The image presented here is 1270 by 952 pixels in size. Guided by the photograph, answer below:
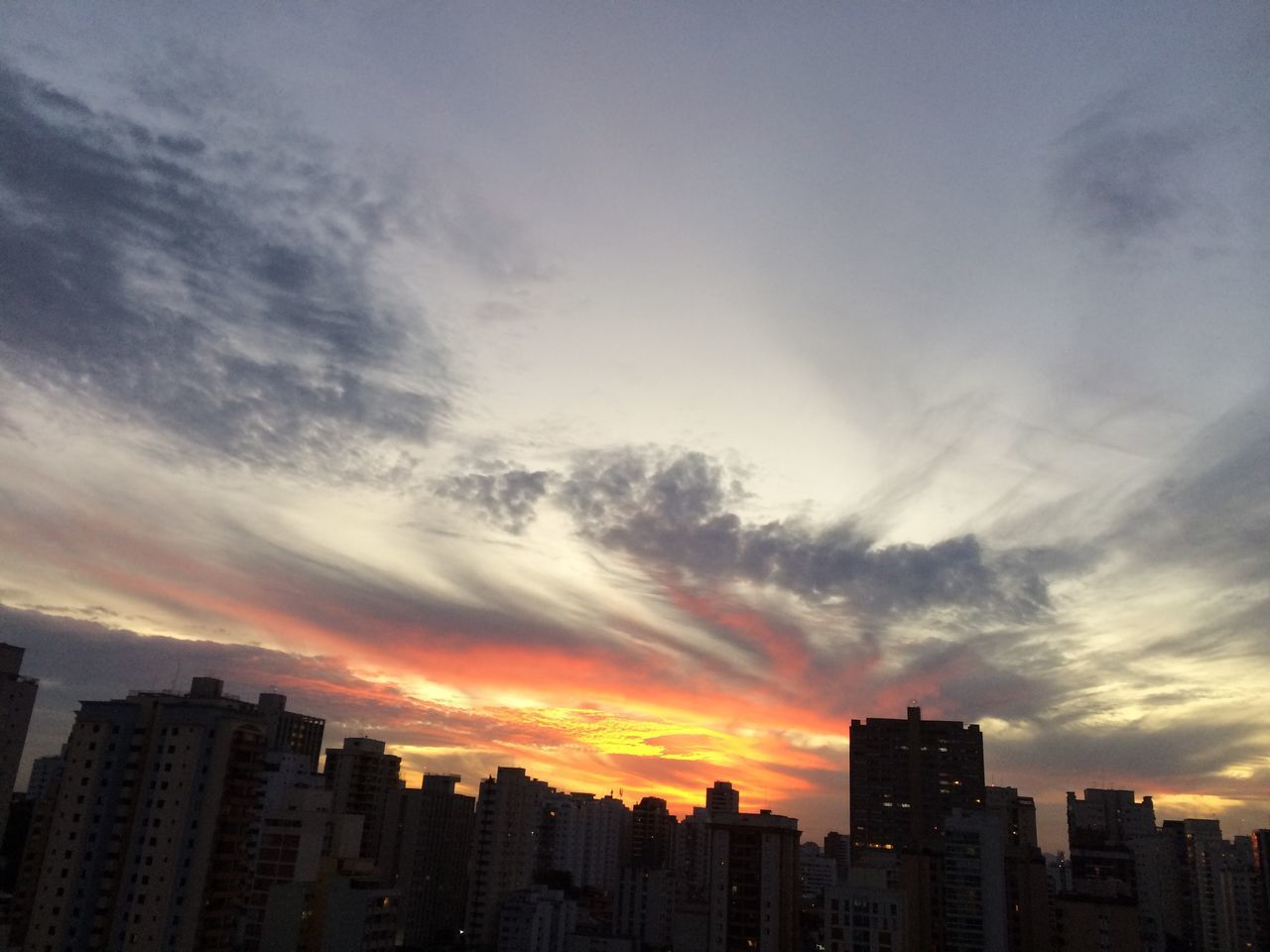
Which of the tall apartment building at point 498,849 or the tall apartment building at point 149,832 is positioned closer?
the tall apartment building at point 149,832

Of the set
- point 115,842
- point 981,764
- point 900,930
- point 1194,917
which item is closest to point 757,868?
point 900,930

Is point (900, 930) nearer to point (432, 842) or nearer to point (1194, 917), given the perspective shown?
point (432, 842)

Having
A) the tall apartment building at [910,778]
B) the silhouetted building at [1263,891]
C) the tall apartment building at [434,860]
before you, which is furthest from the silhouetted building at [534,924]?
the silhouetted building at [1263,891]

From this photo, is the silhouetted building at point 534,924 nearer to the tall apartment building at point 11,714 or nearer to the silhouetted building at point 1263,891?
the tall apartment building at point 11,714

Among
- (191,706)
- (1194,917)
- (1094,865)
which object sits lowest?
(1194,917)

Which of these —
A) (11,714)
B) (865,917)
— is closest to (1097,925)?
(865,917)

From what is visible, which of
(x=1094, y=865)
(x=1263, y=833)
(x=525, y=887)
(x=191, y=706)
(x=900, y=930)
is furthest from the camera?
(x=1263, y=833)
